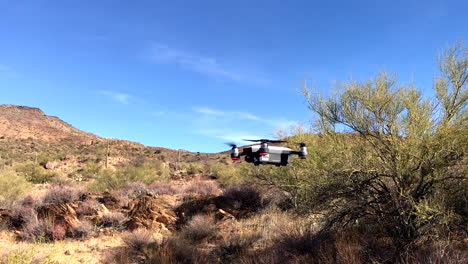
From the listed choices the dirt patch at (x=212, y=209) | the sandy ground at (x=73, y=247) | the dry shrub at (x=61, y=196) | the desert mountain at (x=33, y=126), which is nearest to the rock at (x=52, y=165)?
the dry shrub at (x=61, y=196)

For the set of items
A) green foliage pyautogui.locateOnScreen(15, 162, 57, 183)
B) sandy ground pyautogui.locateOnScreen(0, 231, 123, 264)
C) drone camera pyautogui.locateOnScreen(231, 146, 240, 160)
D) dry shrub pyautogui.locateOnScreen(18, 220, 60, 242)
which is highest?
drone camera pyautogui.locateOnScreen(231, 146, 240, 160)

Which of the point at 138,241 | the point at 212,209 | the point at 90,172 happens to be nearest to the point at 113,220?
the point at 138,241

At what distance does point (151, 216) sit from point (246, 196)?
455cm

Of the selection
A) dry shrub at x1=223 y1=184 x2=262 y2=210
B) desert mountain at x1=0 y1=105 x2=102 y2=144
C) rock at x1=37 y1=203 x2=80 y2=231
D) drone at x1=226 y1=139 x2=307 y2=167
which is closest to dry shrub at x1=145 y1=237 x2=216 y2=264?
drone at x1=226 y1=139 x2=307 y2=167

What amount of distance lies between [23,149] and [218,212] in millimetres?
51678

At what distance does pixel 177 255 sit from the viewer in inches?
376

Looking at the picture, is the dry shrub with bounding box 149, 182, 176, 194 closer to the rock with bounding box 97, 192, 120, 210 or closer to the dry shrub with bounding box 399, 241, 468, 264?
the rock with bounding box 97, 192, 120, 210

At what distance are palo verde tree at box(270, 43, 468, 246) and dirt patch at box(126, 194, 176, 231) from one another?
6.39 meters

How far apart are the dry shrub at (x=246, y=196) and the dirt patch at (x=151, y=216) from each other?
9.76ft

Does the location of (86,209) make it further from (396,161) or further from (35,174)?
(35,174)

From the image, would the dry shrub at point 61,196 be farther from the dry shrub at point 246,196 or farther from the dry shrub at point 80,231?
the dry shrub at point 246,196

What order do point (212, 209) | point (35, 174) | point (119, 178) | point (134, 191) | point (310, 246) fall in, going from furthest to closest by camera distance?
1. point (35, 174)
2. point (119, 178)
3. point (134, 191)
4. point (212, 209)
5. point (310, 246)

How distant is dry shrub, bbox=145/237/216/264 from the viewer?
9203mm

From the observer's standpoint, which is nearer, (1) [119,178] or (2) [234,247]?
(2) [234,247]
